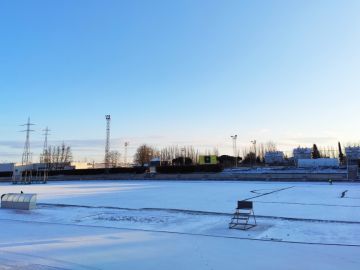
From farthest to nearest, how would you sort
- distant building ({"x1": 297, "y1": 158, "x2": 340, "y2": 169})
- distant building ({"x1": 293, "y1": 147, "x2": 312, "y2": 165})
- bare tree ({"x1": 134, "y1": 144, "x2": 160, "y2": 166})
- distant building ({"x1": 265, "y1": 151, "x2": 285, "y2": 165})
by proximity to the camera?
bare tree ({"x1": 134, "y1": 144, "x2": 160, "y2": 166}) → distant building ({"x1": 293, "y1": 147, "x2": 312, "y2": 165}) → distant building ({"x1": 265, "y1": 151, "x2": 285, "y2": 165}) → distant building ({"x1": 297, "y1": 158, "x2": 340, "y2": 169})

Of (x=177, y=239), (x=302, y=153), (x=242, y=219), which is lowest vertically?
(x=177, y=239)

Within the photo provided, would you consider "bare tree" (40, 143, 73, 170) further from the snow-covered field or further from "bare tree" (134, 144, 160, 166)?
the snow-covered field

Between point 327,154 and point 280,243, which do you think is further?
point 327,154

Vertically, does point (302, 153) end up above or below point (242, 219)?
above

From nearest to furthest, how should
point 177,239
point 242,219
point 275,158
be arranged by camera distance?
point 177,239 < point 242,219 < point 275,158

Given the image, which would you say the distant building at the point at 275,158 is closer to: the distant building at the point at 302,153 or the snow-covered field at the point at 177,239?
the distant building at the point at 302,153

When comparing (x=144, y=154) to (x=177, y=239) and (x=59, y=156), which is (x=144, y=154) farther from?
(x=177, y=239)

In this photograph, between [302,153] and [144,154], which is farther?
[144,154]

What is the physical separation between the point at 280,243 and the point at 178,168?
191 ft

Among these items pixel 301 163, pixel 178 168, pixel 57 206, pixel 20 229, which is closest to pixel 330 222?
pixel 20 229

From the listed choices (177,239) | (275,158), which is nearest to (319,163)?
(275,158)

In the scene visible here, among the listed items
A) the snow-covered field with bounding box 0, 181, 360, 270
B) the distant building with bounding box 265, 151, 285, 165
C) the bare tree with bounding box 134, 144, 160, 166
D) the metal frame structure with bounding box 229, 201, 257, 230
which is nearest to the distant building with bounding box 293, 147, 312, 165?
the distant building with bounding box 265, 151, 285, 165

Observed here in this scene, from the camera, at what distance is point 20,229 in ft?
46.8

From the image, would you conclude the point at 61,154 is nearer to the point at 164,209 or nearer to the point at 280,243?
the point at 164,209
